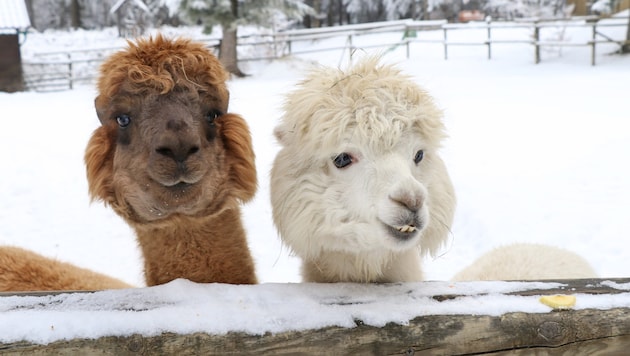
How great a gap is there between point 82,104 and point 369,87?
12677 mm

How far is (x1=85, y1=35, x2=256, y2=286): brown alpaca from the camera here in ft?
9.05

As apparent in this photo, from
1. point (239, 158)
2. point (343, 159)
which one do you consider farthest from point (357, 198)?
point (239, 158)

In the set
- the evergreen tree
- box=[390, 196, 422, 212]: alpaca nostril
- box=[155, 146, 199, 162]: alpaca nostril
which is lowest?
box=[390, 196, 422, 212]: alpaca nostril

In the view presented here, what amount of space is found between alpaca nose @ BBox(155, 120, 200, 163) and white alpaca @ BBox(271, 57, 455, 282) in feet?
1.52

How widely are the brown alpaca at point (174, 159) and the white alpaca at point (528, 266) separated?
5.08 feet

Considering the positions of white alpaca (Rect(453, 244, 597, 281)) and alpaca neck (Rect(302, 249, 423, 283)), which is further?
white alpaca (Rect(453, 244, 597, 281))

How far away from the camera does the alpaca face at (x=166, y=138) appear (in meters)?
2.74

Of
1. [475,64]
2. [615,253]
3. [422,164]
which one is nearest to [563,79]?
[475,64]

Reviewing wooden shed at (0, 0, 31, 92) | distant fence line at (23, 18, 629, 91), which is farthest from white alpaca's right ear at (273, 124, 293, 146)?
wooden shed at (0, 0, 31, 92)

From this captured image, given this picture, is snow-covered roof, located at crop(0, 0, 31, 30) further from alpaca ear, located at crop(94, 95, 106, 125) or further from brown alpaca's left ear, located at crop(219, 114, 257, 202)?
brown alpaca's left ear, located at crop(219, 114, 257, 202)

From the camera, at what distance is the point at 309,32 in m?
25.7

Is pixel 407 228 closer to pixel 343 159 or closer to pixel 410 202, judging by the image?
pixel 410 202

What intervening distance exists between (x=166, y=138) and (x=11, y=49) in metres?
23.7

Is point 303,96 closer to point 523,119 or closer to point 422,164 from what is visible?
point 422,164
